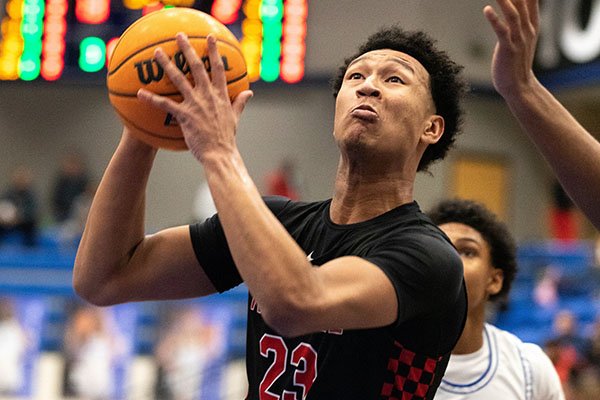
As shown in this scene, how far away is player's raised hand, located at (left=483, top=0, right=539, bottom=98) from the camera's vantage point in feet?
7.91

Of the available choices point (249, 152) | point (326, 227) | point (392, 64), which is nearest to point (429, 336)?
point (326, 227)

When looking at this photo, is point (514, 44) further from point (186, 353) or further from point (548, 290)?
point (548, 290)

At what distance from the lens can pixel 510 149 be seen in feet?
50.4

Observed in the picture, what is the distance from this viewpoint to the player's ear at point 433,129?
2867 millimetres

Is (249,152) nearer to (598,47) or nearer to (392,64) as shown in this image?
(598,47)

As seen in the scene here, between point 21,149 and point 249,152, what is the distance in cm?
370

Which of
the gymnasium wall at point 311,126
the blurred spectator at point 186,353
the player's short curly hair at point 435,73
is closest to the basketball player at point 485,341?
the player's short curly hair at point 435,73

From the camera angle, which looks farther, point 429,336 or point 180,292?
point 180,292

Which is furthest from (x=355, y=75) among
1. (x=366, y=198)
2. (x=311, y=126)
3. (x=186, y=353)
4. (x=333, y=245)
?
(x=311, y=126)

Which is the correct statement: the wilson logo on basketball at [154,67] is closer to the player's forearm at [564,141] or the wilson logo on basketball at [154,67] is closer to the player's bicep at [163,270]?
the player's bicep at [163,270]

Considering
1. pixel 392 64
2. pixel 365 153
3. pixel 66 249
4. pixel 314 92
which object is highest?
pixel 392 64

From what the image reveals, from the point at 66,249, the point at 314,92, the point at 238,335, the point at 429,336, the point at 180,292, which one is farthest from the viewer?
the point at 314,92

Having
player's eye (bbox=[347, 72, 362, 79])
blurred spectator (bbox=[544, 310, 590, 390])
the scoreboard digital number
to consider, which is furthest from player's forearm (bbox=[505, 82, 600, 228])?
the scoreboard digital number

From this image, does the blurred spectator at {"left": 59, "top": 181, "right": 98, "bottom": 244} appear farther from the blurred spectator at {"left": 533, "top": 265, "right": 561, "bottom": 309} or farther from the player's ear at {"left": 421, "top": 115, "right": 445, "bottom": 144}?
the player's ear at {"left": 421, "top": 115, "right": 445, "bottom": 144}
